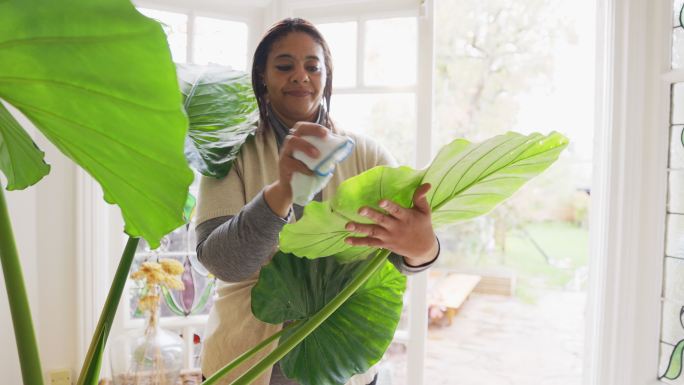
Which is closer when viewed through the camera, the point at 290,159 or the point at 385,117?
the point at 290,159

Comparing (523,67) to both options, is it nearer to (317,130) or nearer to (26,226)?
(26,226)

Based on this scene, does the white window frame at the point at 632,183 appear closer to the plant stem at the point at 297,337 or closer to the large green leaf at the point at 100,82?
the plant stem at the point at 297,337

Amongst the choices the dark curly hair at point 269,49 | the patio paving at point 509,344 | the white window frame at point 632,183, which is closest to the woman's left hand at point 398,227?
the dark curly hair at point 269,49

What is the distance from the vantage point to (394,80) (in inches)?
74.5

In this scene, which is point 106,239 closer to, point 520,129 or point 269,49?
point 269,49

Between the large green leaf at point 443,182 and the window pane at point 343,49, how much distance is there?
1552 millimetres

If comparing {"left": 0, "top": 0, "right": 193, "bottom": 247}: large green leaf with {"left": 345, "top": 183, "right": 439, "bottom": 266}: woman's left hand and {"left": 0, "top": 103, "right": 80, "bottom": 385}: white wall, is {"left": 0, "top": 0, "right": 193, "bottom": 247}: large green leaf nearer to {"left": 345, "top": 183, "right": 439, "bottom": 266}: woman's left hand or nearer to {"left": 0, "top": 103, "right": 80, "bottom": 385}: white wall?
{"left": 345, "top": 183, "right": 439, "bottom": 266}: woman's left hand

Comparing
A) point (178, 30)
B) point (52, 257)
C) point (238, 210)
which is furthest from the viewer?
point (178, 30)

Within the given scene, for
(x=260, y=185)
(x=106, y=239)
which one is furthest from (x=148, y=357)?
(x=260, y=185)

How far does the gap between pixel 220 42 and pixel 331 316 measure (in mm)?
1731

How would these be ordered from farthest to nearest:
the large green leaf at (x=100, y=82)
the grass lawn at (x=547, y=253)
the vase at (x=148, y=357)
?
the grass lawn at (x=547, y=253) → the vase at (x=148, y=357) → the large green leaf at (x=100, y=82)

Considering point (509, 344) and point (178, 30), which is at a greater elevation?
point (178, 30)

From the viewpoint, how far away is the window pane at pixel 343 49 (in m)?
1.94

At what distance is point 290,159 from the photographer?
0.46 metres
